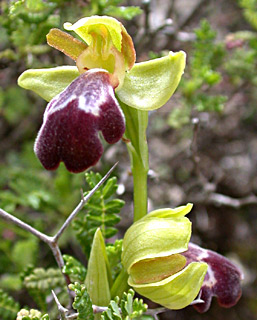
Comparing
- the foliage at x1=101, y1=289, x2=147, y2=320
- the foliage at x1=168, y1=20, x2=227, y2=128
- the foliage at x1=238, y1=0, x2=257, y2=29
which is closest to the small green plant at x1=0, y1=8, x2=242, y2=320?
the foliage at x1=101, y1=289, x2=147, y2=320

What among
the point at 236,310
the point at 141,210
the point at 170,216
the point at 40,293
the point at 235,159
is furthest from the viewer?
the point at 235,159

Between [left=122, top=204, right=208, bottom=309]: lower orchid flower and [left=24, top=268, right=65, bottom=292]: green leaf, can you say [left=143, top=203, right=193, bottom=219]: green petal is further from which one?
[left=24, top=268, right=65, bottom=292]: green leaf

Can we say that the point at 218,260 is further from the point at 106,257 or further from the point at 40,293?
the point at 40,293

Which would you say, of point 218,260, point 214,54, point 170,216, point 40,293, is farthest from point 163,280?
point 214,54

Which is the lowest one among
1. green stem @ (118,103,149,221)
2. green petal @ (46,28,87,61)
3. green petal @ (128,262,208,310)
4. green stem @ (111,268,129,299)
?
green stem @ (111,268,129,299)

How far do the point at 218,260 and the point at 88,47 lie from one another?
91 centimetres

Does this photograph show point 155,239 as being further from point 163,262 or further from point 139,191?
point 139,191

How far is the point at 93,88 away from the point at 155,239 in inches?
20.6

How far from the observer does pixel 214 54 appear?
8.51 ft

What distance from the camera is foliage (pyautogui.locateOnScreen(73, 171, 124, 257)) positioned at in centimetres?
171

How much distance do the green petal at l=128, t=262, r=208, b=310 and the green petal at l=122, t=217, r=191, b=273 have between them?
0.07m

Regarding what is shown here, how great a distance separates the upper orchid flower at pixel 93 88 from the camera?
1.33 meters

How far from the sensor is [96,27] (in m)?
1.58

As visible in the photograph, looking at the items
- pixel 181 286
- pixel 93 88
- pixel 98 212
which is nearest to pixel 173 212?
pixel 181 286
